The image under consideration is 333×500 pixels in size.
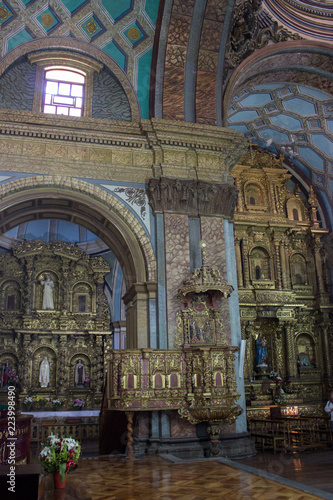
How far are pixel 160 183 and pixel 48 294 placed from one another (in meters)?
8.49

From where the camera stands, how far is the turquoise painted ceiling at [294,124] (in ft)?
51.0

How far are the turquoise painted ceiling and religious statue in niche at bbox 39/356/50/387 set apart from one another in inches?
429

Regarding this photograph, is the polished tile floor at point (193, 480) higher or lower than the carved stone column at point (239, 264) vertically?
lower

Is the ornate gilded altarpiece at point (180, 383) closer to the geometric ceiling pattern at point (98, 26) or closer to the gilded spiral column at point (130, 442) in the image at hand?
the gilded spiral column at point (130, 442)

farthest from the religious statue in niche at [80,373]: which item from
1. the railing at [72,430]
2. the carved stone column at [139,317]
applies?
the carved stone column at [139,317]

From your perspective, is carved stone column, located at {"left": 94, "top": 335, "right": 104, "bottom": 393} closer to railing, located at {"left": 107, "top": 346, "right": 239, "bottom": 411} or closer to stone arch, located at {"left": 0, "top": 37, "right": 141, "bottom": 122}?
railing, located at {"left": 107, "top": 346, "right": 239, "bottom": 411}

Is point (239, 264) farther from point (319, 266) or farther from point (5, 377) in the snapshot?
point (5, 377)

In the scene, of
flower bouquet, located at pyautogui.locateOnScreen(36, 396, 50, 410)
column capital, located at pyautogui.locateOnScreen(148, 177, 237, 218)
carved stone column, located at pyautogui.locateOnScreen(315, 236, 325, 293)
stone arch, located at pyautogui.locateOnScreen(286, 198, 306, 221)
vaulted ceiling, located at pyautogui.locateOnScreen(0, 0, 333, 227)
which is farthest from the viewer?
stone arch, located at pyautogui.locateOnScreen(286, 198, 306, 221)

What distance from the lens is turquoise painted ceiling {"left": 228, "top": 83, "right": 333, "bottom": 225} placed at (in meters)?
15.5

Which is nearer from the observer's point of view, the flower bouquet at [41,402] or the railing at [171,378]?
the railing at [171,378]

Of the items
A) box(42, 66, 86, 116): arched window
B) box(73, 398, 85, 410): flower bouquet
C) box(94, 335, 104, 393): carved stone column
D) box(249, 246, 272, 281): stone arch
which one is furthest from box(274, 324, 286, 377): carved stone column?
box(42, 66, 86, 116): arched window

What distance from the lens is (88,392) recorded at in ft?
54.3

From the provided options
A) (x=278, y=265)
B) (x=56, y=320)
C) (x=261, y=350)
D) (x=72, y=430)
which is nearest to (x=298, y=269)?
(x=278, y=265)

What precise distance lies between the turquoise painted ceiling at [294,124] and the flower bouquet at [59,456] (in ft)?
42.2
